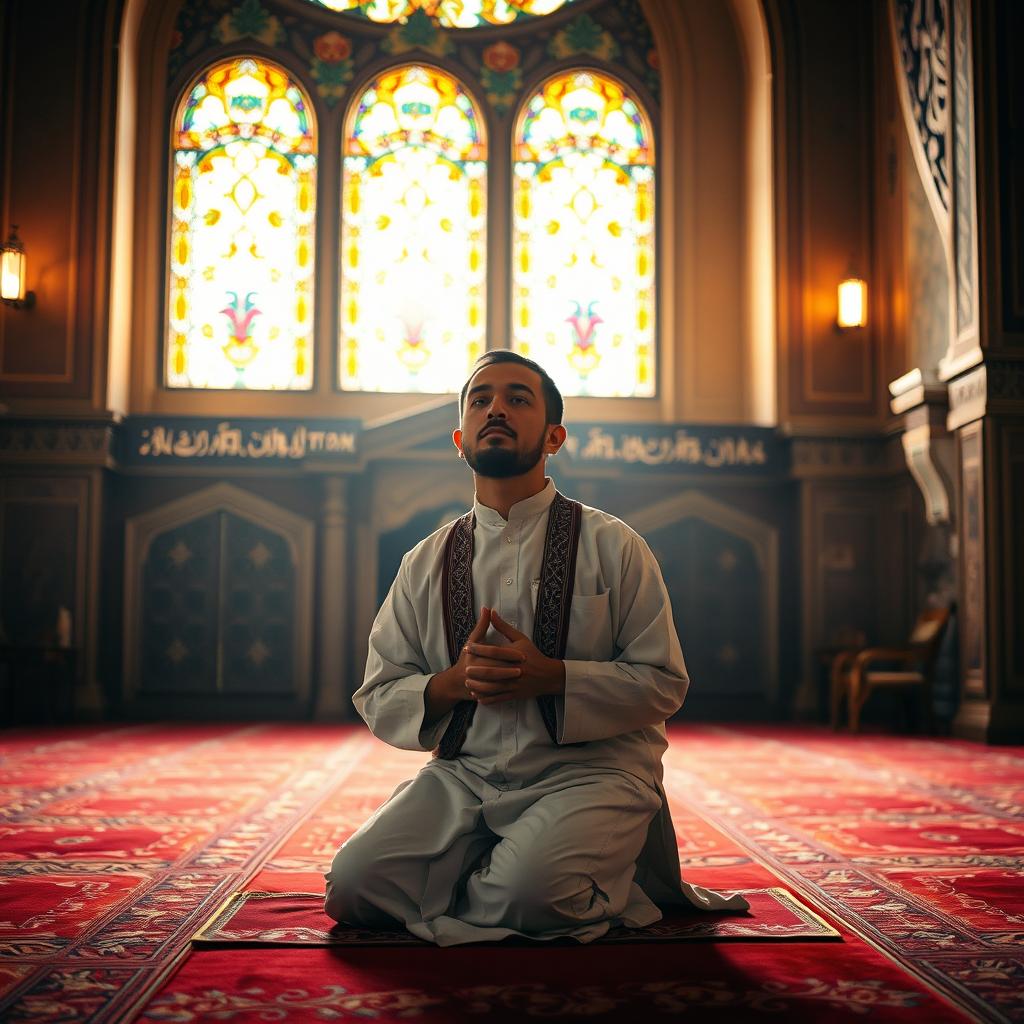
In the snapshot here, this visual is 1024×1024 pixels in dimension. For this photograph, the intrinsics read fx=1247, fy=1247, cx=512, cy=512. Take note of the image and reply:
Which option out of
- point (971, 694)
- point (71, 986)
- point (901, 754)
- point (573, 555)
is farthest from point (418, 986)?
point (971, 694)

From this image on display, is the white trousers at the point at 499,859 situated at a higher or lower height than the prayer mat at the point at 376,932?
higher

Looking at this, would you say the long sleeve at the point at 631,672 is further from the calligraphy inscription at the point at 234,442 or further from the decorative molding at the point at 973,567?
the calligraphy inscription at the point at 234,442

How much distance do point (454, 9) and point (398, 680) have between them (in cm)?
951

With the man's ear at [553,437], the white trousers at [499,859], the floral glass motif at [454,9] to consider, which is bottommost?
the white trousers at [499,859]

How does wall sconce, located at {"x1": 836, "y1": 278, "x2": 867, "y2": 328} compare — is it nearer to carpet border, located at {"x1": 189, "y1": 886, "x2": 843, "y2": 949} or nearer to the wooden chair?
the wooden chair

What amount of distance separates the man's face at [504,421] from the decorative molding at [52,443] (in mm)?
7252

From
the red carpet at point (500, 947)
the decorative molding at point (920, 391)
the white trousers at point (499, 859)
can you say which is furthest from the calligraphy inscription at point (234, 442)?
the white trousers at point (499, 859)

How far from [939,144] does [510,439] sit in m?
6.72

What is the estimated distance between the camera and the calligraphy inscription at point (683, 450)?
9.79 m

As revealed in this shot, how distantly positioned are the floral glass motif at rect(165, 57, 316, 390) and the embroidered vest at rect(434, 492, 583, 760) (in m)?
7.87

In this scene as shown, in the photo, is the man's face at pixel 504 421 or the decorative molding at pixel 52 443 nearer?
the man's face at pixel 504 421

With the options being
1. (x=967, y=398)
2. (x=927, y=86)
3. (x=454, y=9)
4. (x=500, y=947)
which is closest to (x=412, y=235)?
(x=454, y=9)

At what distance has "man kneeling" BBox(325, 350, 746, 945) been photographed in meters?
2.44

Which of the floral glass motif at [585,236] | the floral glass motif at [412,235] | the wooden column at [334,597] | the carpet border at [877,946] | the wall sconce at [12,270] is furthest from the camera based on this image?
the floral glass motif at [585,236]
